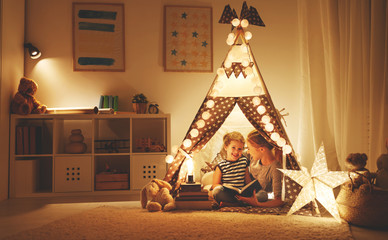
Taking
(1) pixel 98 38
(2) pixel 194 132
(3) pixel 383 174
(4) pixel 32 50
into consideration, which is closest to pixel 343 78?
(3) pixel 383 174

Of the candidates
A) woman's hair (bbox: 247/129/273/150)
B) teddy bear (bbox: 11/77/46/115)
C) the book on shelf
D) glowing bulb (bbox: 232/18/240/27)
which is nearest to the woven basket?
woman's hair (bbox: 247/129/273/150)

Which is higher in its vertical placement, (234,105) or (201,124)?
(234,105)

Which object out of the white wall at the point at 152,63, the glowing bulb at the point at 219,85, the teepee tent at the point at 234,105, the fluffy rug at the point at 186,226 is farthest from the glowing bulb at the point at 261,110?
the white wall at the point at 152,63

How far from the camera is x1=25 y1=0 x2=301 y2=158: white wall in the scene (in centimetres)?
388

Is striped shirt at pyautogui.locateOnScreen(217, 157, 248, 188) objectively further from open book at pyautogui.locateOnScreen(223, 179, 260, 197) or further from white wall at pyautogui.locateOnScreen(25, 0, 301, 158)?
white wall at pyautogui.locateOnScreen(25, 0, 301, 158)

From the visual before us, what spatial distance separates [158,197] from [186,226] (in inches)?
23.6

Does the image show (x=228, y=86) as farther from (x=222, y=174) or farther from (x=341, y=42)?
(x=341, y=42)

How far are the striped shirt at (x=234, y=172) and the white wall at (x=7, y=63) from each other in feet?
6.72

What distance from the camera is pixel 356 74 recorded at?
9.36 ft

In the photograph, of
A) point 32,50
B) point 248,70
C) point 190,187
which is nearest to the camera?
point 190,187

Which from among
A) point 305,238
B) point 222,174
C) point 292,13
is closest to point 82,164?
point 222,174

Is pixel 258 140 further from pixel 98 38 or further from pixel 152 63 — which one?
pixel 98 38

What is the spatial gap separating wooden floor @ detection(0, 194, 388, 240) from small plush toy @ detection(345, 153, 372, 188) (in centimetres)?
29

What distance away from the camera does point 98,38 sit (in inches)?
153
